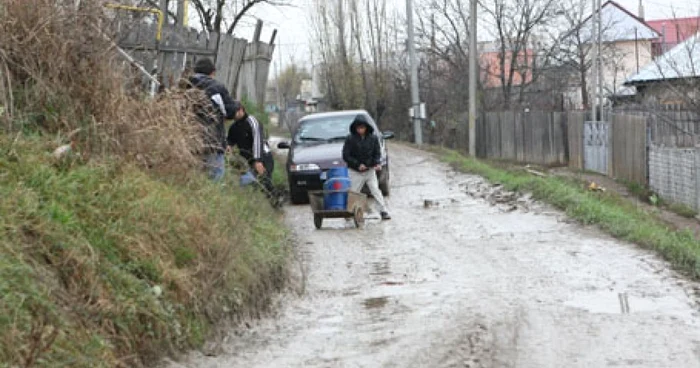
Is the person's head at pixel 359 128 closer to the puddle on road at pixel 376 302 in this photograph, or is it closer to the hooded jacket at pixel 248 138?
the hooded jacket at pixel 248 138

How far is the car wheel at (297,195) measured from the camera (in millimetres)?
18344

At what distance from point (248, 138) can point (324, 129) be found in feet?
21.0

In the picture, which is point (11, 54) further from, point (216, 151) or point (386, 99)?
point (386, 99)

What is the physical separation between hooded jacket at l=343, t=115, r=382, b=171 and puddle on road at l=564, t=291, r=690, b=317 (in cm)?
690

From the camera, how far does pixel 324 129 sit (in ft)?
65.5

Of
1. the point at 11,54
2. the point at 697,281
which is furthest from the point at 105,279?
the point at 697,281

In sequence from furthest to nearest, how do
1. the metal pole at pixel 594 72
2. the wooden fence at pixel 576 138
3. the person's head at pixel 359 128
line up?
the wooden fence at pixel 576 138 < the metal pole at pixel 594 72 < the person's head at pixel 359 128

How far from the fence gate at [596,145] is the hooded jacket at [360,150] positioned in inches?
A: 793

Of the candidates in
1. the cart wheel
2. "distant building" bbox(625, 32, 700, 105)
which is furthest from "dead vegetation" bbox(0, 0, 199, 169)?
"distant building" bbox(625, 32, 700, 105)

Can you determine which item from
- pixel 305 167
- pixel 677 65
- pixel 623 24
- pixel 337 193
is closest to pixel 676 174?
pixel 677 65

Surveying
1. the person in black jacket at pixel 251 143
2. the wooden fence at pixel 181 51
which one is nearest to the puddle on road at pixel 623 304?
the wooden fence at pixel 181 51

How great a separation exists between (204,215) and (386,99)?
4445 cm

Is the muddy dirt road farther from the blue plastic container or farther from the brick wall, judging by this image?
the brick wall

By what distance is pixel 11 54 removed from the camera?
830cm
